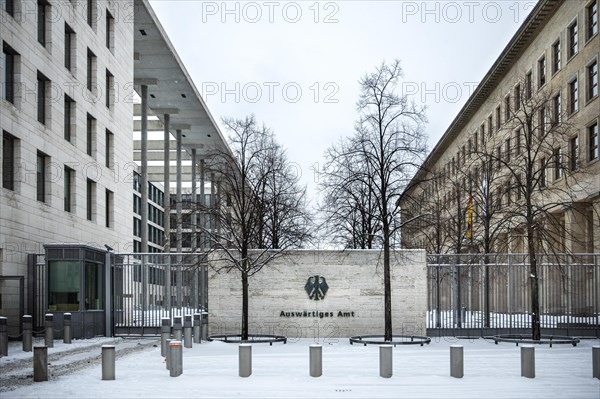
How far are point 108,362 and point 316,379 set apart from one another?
405 centimetres

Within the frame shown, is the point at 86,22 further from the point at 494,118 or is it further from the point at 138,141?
the point at 138,141

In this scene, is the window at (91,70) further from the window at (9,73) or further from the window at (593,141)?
the window at (593,141)

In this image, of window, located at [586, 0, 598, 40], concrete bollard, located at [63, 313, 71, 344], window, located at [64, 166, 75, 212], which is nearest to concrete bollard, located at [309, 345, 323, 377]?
concrete bollard, located at [63, 313, 71, 344]

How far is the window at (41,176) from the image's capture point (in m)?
33.2

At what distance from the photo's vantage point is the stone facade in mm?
29781

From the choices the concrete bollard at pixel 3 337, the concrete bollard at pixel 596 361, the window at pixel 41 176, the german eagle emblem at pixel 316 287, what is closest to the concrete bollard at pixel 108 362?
the concrete bollard at pixel 3 337

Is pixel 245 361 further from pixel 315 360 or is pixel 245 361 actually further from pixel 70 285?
pixel 70 285

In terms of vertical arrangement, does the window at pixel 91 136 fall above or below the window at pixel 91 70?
below

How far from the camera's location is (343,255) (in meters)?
29.9

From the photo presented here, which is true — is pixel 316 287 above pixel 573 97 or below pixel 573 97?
below

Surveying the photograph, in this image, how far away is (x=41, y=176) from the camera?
33.7 m

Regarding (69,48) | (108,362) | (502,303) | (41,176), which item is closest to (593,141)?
(502,303)

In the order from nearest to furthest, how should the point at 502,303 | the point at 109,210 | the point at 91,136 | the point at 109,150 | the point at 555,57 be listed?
1. the point at 502,303
2. the point at 91,136
3. the point at 109,150
4. the point at 109,210
5. the point at 555,57

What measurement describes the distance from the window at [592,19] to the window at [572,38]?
1.94m
